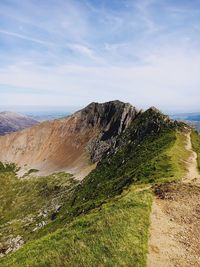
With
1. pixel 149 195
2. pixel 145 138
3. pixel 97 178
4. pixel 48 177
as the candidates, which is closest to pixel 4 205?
pixel 48 177

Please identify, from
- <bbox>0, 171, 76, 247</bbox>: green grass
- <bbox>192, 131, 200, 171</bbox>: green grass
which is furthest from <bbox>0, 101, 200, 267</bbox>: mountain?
<bbox>0, 171, 76, 247</bbox>: green grass

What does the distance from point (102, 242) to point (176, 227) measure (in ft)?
24.3

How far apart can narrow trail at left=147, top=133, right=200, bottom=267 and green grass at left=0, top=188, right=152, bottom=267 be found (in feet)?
3.11

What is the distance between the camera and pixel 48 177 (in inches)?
6585

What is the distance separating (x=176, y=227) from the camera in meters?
31.1

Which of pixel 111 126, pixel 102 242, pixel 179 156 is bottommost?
pixel 111 126

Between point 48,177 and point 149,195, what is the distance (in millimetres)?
133102

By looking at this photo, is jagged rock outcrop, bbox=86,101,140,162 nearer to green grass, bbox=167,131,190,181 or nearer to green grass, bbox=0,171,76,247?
green grass, bbox=0,171,76,247

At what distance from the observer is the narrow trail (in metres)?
26.1

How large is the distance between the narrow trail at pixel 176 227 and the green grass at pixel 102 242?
0.95 meters

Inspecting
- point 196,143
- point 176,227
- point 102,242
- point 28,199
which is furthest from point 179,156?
point 28,199

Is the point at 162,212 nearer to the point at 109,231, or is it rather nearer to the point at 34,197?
the point at 109,231

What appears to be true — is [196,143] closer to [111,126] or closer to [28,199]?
[28,199]

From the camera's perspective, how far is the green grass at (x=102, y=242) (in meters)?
25.9
